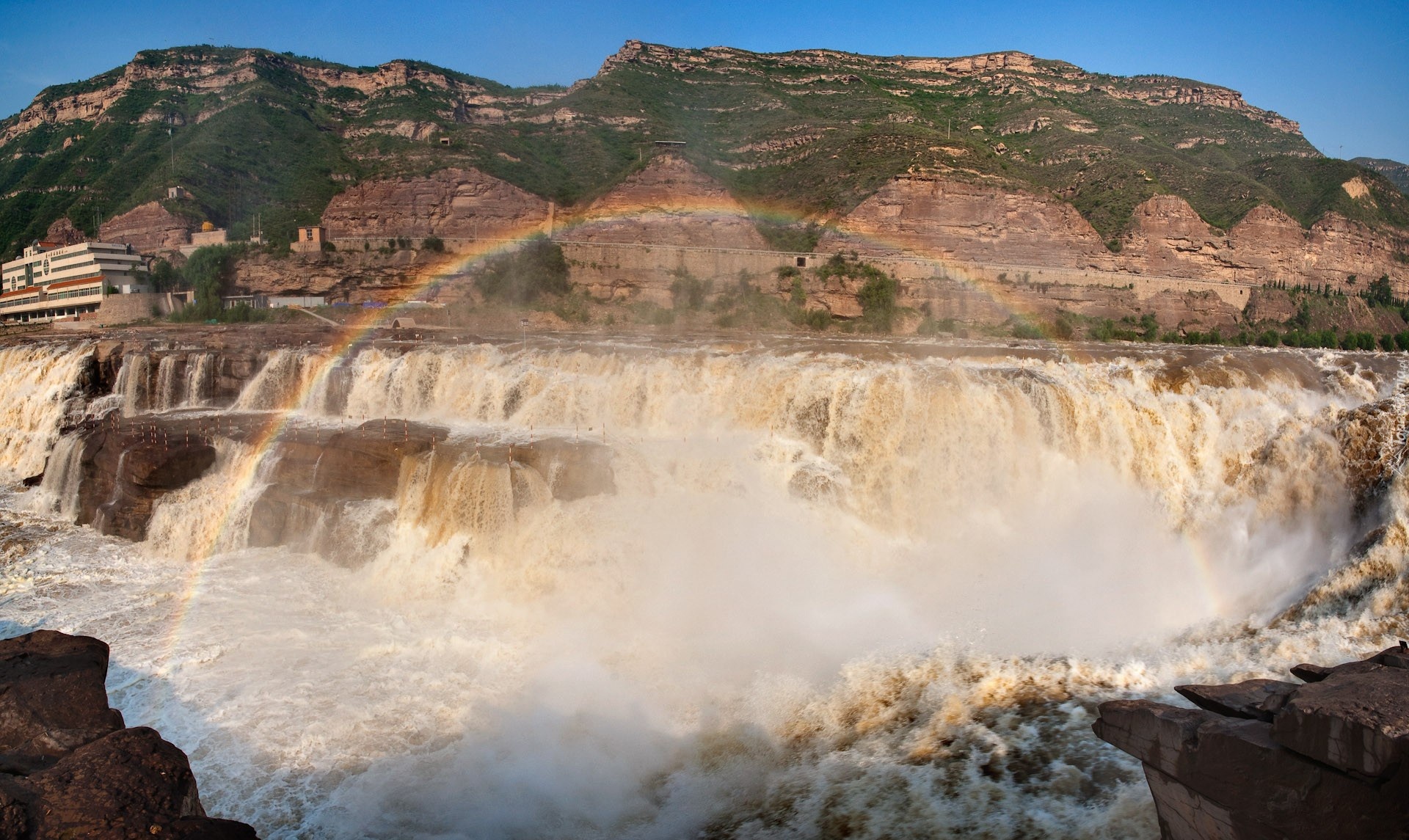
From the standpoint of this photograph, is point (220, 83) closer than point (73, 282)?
No

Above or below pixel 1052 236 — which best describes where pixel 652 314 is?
below

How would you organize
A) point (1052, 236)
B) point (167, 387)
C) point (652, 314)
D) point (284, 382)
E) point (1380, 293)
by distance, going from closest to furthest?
point (284, 382), point (167, 387), point (652, 314), point (1052, 236), point (1380, 293)

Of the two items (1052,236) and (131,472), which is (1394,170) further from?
(131,472)

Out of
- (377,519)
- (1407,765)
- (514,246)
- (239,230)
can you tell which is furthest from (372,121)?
(1407,765)

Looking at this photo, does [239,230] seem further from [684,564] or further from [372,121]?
[684,564]

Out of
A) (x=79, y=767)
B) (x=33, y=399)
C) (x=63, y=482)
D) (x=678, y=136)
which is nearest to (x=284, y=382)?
(x=63, y=482)

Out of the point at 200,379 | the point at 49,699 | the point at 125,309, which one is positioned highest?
the point at 125,309

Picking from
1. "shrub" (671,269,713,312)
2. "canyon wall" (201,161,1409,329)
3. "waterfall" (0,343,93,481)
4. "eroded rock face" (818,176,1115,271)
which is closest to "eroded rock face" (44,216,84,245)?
"canyon wall" (201,161,1409,329)
